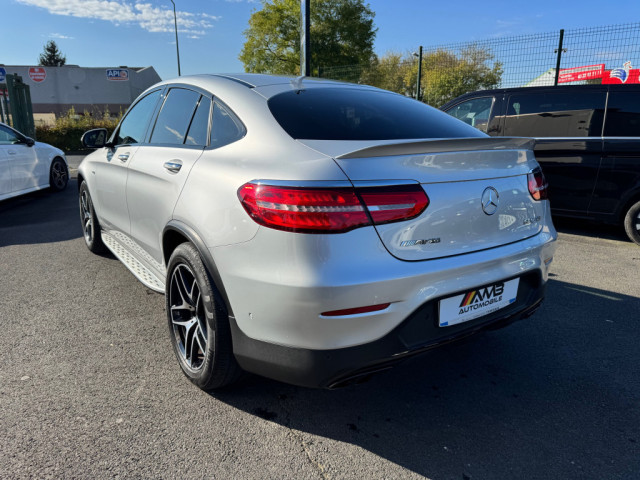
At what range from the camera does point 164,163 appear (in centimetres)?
272

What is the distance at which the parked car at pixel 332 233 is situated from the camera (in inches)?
69.8

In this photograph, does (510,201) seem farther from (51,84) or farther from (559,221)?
(51,84)

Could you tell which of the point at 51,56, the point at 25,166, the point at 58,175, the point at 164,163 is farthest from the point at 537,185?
the point at 51,56

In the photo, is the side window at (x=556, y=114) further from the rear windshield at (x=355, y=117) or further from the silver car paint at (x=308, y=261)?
the silver car paint at (x=308, y=261)

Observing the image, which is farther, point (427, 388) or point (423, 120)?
point (423, 120)

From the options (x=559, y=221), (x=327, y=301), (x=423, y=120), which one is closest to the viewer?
(x=327, y=301)

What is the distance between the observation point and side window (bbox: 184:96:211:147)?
2582mm

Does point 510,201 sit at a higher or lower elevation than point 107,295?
higher

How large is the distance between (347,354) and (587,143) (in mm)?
4986

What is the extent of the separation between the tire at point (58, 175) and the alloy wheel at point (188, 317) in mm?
7715

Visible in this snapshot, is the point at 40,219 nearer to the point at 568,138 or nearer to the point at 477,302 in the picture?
the point at 477,302

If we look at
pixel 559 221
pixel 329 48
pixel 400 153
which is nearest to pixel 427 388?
pixel 400 153

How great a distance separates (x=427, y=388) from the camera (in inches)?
98.7

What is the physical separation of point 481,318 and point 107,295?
9.68 ft
